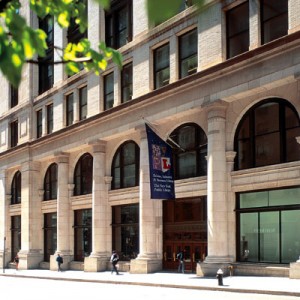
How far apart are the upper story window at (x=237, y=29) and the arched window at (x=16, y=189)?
32324mm

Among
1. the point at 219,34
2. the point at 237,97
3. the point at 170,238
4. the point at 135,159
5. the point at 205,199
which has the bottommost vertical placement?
the point at 170,238

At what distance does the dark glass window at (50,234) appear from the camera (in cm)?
5234

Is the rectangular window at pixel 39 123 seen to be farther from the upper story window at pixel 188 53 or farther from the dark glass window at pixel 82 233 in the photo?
the upper story window at pixel 188 53

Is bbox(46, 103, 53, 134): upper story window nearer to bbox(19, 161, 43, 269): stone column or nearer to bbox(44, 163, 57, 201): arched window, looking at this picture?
bbox(44, 163, 57, 201): arched window

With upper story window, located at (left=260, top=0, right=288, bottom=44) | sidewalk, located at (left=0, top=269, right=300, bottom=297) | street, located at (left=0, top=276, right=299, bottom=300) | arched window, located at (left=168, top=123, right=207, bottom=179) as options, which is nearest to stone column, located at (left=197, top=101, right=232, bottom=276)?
sidewalk, located at (left=0, top=269, right=300, bottom=297)

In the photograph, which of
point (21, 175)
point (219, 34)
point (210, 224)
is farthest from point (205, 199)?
point (21, 175)

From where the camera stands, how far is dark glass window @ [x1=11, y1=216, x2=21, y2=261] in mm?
58312

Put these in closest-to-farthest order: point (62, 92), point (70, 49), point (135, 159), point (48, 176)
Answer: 1. point (70, 49)
2. point (135, 159)
3. point (62, 92)
4. point (48, 176)

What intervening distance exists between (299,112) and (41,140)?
2826 cm

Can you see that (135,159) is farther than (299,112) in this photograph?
Yes

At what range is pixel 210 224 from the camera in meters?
33.3

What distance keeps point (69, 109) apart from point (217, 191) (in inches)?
815

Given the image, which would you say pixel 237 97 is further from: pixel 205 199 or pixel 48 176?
pixel 48 176

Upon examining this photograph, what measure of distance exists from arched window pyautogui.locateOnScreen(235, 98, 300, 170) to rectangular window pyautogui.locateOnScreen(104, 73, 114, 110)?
12976 millimetres
